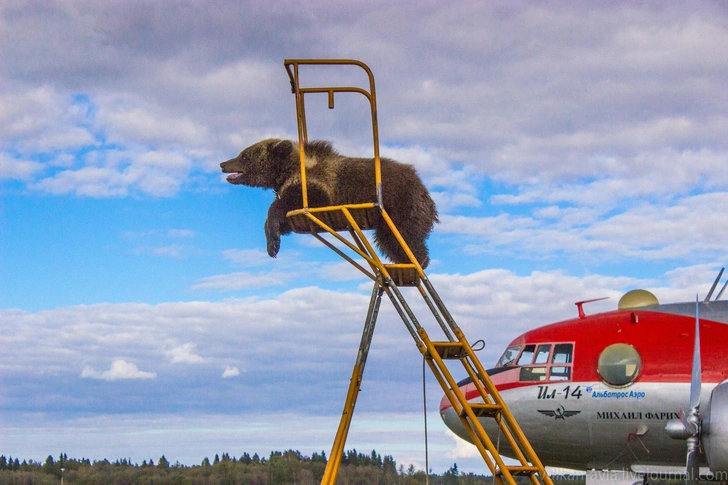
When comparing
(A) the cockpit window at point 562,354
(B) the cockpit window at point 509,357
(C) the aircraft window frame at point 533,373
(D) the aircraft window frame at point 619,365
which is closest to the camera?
(D) the aircraft window frame at point 619,365

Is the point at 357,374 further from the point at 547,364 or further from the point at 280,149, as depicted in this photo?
the point at 547,364

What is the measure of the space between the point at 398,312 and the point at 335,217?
180 centimetres

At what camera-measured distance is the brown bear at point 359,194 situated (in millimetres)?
12508

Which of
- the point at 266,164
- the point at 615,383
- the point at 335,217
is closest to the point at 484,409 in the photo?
the point at 335,217

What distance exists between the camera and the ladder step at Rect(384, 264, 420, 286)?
1139 cm

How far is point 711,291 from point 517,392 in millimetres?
5694

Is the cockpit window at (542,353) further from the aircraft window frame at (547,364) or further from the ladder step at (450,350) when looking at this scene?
the ladder step at (450,350)

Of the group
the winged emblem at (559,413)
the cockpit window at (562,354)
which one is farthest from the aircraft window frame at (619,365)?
the winged emblem at (559,413)

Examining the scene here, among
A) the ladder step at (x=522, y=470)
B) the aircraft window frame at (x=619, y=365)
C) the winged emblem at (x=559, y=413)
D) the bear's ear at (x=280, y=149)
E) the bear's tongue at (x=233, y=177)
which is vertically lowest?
the ladder step at (x=522, y=470)

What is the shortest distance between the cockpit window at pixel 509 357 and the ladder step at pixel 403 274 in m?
10.2

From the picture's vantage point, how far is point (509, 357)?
→ 21.7 m

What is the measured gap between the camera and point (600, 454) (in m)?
19.8

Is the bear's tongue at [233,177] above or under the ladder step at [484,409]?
above

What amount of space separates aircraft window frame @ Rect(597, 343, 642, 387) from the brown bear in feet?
28.5
